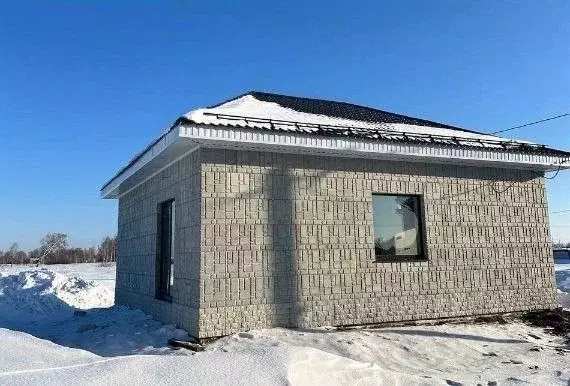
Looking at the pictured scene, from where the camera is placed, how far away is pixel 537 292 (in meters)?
9.91

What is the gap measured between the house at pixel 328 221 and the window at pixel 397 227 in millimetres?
22

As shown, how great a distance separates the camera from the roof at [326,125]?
745cm

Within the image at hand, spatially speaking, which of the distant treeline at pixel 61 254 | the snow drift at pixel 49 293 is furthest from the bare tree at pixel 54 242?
the snow drift at pixel 49 293

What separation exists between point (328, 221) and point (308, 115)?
2326 mm

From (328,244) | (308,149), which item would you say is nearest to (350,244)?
(328,244)

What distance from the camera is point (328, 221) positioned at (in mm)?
8281

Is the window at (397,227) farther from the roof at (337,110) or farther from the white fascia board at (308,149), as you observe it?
the roof at (337,110)

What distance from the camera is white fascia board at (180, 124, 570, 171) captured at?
23.8 feet

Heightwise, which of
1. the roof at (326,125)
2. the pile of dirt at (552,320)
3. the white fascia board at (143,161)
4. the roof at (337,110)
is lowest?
the pile of dirt at (552,320)

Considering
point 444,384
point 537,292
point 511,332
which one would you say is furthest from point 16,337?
point 537,292

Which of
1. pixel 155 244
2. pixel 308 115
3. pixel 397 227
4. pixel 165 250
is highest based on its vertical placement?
pixel 308 115

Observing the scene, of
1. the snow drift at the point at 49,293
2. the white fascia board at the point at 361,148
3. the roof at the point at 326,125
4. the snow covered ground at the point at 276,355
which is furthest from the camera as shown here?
the snow drift at the point at 49,293

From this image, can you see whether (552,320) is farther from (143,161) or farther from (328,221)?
(143,161)

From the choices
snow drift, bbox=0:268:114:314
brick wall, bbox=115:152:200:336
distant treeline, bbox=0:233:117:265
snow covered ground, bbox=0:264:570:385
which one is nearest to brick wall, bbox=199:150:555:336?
brick wall, bbox=115:152:200:336
